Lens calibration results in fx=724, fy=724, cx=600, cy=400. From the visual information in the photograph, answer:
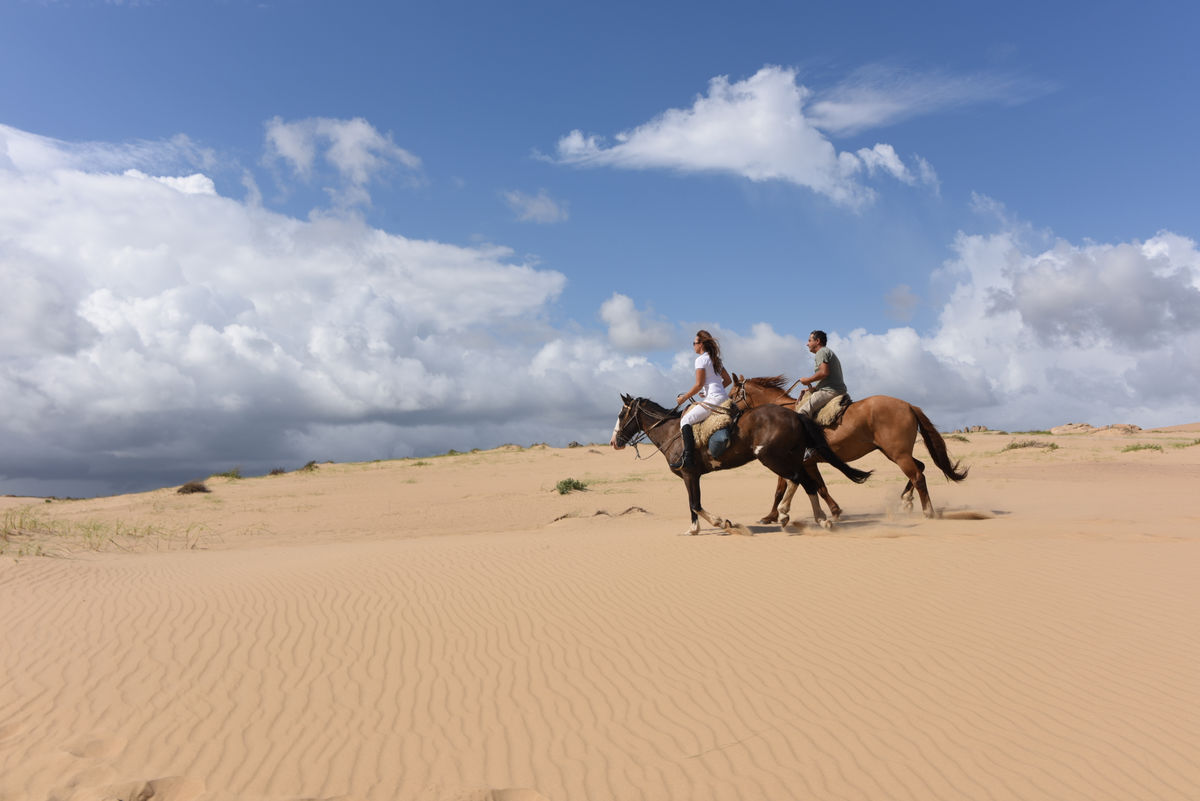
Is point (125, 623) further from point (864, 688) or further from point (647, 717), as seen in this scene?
point (864, 688)

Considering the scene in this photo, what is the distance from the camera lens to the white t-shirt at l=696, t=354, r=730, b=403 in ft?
36.9

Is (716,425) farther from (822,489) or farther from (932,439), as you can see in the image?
(932,439)

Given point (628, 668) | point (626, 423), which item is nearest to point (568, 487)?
point (626, 423)

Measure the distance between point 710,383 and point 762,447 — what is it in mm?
1266

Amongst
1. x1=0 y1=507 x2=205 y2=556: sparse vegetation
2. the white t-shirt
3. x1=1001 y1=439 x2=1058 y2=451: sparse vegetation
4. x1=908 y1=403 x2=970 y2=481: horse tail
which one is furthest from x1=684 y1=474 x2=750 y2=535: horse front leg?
x1=1001 y1=439 x2=1058 y2=451: sparse vegetation

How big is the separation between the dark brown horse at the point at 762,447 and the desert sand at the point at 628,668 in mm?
908

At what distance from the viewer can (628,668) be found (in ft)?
19.7

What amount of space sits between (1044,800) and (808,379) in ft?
27.9

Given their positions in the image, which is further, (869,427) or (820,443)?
(869,427)

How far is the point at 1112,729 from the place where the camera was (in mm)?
4641

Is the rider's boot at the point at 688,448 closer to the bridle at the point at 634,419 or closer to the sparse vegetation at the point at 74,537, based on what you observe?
the bridle at the point at 634,419

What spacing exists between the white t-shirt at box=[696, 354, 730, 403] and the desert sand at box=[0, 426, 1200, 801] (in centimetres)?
219

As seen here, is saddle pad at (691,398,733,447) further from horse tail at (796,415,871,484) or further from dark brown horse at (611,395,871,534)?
horse tail at (796,415,871,484)

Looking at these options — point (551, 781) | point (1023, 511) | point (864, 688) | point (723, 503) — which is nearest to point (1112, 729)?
point (864, 688)
